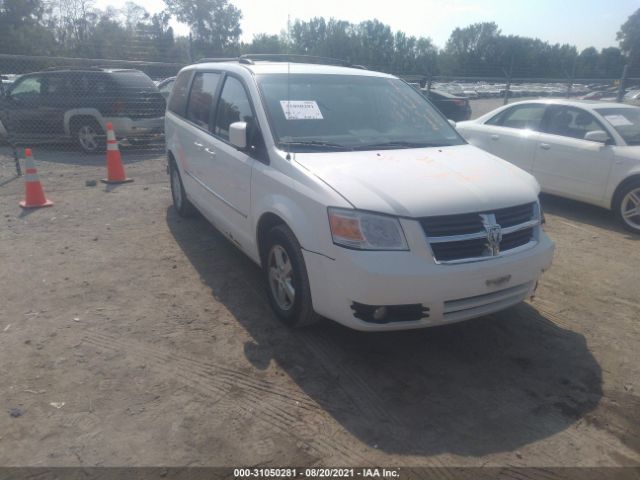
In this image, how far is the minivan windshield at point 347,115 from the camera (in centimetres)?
398

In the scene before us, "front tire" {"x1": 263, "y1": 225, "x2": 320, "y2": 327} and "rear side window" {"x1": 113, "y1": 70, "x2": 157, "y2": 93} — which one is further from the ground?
"rear side window" {"x1": 113, "y1": 70, "x2": 157, "y2": 93}

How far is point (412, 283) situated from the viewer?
3.05 meters

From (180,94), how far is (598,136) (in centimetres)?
531

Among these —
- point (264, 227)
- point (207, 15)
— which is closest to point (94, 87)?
point (264, 227)

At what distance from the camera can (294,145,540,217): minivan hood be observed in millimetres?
3191

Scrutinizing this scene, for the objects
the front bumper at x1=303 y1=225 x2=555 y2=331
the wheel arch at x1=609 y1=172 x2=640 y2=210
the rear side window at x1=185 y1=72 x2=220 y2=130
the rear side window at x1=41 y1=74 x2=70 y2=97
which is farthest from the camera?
the rear side window at x1=41 y1=74 x2=70 y2=97

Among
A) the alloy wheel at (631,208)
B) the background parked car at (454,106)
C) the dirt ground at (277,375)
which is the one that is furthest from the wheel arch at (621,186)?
the background parked car at (454,106)

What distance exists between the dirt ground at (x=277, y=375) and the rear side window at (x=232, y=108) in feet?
4.49

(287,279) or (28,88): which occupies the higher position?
(28,88)

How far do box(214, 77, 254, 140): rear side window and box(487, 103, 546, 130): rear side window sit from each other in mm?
5004

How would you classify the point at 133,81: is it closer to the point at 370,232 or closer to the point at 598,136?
the point at 598,136

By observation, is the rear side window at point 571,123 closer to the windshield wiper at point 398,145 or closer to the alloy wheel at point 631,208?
the alloy wheel at point 631,208

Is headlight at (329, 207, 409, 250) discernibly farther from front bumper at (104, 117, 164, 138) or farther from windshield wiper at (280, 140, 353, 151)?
front bumper at (104, 117, 164, 138)

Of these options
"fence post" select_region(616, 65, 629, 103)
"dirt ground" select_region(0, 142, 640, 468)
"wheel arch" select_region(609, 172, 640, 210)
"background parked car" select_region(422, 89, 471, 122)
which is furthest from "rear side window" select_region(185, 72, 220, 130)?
"background parked car" select_region(422, 89, 471, 122)
